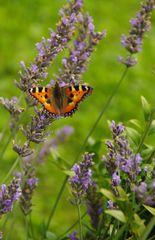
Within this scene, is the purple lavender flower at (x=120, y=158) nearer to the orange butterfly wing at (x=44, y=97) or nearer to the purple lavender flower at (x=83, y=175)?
the purple lavender flower at (x=83, y=175)

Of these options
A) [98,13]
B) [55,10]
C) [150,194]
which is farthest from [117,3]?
[150,194]

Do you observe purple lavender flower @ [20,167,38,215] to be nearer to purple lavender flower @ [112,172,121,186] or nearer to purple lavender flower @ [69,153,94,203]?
purple lavender flower @ [69,153,94,203]

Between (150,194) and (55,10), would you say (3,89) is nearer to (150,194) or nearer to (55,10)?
(55,10)

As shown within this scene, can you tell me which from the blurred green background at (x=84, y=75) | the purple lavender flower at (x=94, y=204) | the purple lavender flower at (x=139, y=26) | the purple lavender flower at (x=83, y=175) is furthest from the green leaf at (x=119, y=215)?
the blurred green background at (x=84, y=75)

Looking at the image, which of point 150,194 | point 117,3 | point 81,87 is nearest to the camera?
point 150,194

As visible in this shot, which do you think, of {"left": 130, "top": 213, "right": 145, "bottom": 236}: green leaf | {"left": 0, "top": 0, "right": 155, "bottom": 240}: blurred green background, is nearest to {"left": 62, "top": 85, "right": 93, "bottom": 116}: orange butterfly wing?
{"left": 130, "top": 213, "right": 145, "bottom": 236}: green leaf

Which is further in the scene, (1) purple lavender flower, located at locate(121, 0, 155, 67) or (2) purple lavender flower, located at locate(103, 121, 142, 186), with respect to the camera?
(1) purple lavender flower, located at locate(121, 0, 155, 67)
